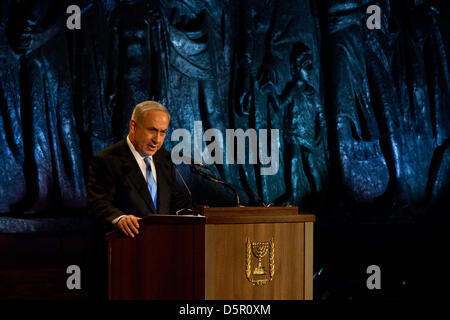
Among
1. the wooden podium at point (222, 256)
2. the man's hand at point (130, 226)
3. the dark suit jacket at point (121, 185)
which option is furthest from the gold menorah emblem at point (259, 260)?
the dark suit jacket at point (121, 185)

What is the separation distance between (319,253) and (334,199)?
0.56 meters

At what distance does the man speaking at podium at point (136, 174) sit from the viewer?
2.68m

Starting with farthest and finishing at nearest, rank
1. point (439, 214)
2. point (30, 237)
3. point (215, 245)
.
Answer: point (439, 214) < point (30, 237) < point (215, 245)

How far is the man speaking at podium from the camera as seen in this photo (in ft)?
8.78

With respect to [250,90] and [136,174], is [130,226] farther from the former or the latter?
[250,90]

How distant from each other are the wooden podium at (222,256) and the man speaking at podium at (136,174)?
34 cm

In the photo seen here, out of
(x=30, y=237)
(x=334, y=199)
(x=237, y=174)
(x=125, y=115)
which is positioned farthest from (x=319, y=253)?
(x=30, y=237)

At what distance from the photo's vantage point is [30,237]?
16.0ft

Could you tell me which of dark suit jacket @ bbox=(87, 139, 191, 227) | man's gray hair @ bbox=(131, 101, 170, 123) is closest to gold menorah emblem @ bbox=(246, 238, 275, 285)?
dark suit jacket @ bbox=(87, 139, 191, 227)

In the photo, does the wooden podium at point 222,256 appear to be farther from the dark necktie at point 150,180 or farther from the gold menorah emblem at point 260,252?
the dark necktie at point 150,180

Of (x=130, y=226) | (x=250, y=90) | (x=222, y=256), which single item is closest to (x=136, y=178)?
(x=130, y=226)

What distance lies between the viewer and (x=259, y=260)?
2.20m

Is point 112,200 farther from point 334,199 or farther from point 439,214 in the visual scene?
point 439,214

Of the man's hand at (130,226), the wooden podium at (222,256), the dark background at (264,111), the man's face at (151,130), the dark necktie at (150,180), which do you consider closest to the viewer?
the wooden podium at (222,256)
